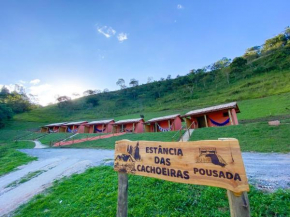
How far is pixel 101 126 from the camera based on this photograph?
1217 inches

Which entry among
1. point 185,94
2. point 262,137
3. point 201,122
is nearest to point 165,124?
point 201,122

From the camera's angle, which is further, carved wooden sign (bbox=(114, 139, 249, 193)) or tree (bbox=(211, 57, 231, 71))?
tree (bbox=(211, 57, 231, 71))

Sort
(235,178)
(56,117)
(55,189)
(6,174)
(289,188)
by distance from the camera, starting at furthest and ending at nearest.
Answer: (56,117), (6,174), (55,189), (289,188), (235,178)

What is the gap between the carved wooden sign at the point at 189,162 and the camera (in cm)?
147

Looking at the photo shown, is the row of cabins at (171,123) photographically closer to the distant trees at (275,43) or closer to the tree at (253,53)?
the tree at (253,53)

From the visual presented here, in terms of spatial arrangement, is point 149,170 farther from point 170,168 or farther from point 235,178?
point 235,178

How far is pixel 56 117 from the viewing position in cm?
5344

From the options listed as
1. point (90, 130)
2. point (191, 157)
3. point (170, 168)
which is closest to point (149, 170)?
point (170, 168)

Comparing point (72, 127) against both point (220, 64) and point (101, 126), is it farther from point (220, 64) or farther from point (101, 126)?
point (220, 64)

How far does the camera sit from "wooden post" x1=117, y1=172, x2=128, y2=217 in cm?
223

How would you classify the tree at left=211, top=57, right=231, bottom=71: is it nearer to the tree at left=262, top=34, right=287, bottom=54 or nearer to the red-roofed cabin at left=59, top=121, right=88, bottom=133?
the tree at left=262, top=34, right=287, bottom=54

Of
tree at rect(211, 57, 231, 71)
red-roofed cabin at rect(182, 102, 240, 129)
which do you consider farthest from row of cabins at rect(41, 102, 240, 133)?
tree at rect(211, 57, 231, 71)

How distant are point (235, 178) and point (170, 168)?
74 centimetres

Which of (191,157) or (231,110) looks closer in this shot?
(191,157)
